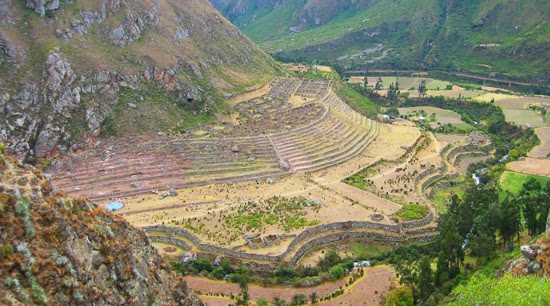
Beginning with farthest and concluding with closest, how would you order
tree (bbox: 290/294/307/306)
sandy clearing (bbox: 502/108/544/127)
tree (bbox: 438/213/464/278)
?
1. sandy clearing (bbox: 502/108/544/127)
2. tree (bbox: 438/213/464/278)
3. tree (bbox: 290/294/307/306)

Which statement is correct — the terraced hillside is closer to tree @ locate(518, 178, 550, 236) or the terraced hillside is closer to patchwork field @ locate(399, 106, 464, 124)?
tree @ locate(518, 178, 550, 236)

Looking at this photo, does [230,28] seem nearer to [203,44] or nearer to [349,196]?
[203,44]

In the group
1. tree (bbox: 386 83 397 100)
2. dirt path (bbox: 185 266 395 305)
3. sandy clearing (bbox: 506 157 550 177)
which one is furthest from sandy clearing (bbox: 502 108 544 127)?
dirt path (bbox: 185 266 395 305)

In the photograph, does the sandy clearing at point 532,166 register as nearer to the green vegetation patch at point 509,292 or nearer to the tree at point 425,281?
the tree at point 425,281

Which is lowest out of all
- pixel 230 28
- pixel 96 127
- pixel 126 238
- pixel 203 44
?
pixel 126 238

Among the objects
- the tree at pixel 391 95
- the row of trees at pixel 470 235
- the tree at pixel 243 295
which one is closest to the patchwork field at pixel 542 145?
the row of trees at pixel 470 235

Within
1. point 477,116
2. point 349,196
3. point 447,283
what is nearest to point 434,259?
point 447,283

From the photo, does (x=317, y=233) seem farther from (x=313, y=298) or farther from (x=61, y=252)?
(x=61, y=252)

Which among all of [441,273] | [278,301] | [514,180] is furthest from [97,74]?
[514,180]

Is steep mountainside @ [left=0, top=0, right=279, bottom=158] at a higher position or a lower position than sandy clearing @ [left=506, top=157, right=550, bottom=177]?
higher
